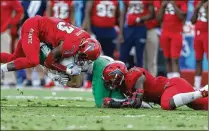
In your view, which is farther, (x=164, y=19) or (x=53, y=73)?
(x=164, y=19)

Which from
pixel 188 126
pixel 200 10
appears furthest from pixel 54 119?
pixel 200 10

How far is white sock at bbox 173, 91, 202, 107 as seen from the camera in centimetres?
993

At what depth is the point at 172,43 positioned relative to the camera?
1496 cm

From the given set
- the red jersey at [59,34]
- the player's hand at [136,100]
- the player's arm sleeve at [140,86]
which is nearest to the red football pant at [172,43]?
the red jersey at [59,34]

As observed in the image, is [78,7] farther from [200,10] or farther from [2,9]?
[200,10]

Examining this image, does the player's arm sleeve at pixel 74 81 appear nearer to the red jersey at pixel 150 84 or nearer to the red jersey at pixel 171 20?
the red jersey at pixel 150 84

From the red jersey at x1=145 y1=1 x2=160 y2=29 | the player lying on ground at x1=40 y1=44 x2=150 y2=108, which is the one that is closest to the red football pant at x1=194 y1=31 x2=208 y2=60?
the red jersey at x1=145 y1=1 x2=160 y2=29

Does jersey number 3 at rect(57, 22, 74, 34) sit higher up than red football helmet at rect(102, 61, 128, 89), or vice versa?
jersey number 3 at rect(57, 22, 74, 34)

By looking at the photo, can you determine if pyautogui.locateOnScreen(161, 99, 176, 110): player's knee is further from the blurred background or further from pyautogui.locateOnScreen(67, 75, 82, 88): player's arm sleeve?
the blurred background

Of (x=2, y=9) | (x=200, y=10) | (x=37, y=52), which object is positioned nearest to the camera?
(x=37, y=52)

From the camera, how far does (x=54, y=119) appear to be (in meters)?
8.24

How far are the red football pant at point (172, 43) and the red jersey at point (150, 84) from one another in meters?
4.35

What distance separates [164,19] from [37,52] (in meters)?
5.32

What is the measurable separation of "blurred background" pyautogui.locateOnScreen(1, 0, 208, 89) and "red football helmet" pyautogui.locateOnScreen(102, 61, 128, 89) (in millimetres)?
5462
